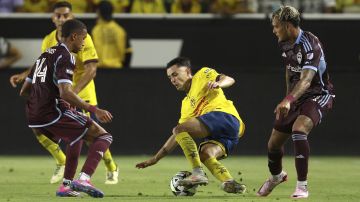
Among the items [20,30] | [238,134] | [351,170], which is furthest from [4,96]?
[238,134]

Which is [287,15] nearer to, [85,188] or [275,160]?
[275,160]

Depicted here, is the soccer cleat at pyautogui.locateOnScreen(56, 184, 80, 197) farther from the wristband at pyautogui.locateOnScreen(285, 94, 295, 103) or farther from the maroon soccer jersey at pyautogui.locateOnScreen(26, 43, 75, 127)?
the wristband at pyautogui.locateOnScreen(285, 94, 295, 103)

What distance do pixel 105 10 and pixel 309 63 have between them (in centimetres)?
732

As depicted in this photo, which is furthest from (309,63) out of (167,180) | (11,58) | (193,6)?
(11,58)

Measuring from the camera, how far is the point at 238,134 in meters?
10.4

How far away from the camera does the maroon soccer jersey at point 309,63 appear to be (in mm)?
9680

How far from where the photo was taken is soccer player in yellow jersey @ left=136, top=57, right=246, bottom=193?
9.73m

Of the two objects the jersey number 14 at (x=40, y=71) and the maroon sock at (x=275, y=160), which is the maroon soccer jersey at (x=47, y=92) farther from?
the maroon sock at (x=275, y=160)

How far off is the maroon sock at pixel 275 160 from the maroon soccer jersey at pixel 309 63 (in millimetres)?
604

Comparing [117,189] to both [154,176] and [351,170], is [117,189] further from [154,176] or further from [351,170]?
[351,170]

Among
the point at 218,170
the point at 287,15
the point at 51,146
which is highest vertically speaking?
the point at 287,15

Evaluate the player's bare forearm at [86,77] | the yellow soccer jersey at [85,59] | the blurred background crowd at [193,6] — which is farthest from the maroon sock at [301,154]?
the blurred background crowd at [193,6]

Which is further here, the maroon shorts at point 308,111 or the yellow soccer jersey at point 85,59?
the yellow soccer jersey at point 85,59

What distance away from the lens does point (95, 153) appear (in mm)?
9688
